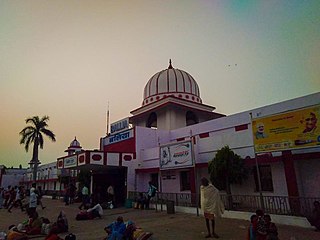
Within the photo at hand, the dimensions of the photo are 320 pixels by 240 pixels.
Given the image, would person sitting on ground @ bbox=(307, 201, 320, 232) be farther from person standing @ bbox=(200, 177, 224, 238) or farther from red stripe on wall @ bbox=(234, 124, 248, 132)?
red stripe on wall @ bbox=(234, 124, 248, 132)

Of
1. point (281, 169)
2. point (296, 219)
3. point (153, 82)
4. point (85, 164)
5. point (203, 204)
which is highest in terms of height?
point (153, 82)

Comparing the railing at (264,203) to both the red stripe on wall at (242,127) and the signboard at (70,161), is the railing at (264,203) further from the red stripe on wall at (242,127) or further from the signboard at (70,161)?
the signboard at (70,161)

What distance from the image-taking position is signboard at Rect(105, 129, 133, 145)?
2095 cm

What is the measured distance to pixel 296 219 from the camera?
31.5ft

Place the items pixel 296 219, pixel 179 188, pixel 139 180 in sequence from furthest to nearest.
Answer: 1. pixel 139 180
2. pixel 179 188
3. pixel 296 219

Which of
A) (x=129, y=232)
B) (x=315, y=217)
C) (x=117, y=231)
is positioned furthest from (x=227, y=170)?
(x=117, y=231)

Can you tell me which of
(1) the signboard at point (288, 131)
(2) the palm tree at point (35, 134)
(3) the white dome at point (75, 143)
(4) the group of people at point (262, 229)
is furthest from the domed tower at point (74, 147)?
(4) the group of people at point (262, 229)

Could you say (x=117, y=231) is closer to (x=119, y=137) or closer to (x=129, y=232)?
(x=129, y=232)

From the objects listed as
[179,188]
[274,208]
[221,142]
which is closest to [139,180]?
[179,188]

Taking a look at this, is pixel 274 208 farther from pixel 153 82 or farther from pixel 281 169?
pixel 153 82

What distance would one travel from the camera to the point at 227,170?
12672 millimetres

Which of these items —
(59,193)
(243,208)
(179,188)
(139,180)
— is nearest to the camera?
(243,208)

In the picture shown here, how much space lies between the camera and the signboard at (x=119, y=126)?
2191 centimetres

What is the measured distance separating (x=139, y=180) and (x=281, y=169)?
10.9 meters
